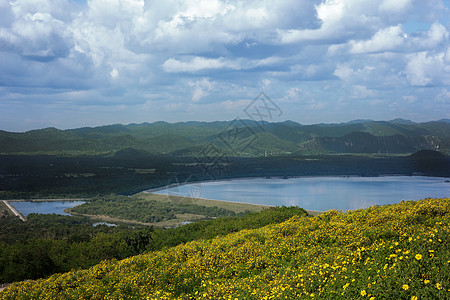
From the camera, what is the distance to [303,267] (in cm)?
955

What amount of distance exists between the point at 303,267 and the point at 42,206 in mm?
95879

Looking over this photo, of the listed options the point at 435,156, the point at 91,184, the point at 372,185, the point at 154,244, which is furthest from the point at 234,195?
the point at 435,156

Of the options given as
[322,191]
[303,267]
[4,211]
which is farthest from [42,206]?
[303,267]

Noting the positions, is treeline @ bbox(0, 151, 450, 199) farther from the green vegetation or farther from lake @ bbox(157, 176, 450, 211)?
the green vegetation

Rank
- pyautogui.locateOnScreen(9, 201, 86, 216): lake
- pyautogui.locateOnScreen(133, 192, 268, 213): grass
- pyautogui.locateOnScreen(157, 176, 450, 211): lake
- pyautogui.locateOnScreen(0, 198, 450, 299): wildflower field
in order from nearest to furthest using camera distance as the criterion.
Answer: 1. pyautogui.locateOnScreen(0, 198, 450, 299): wildflower field
2. pyautogui.locateOnScreen(133, 192, 268, 213): grass
3. pyautogui.locateOnScreen(157, 176, 450, 211): lake
4. pyautogui.locateOnScreen(9, 201, 86, 216): lake

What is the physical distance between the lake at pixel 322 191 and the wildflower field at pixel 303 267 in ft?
200

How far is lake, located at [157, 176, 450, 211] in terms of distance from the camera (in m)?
81.1

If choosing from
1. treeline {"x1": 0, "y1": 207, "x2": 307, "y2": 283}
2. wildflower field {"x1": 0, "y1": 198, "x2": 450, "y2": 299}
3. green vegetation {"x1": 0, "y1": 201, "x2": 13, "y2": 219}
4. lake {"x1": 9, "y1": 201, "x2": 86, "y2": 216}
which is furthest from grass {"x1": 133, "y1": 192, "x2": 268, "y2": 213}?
wildflower field {"x1": 0, "y1": 198, "x2": 450, "y2": 299}

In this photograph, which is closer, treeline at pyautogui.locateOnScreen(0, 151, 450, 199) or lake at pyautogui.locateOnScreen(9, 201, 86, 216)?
lake at pyautogui.locateOnScreen(9, 201, 86, 216)

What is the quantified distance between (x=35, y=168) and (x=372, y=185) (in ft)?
414

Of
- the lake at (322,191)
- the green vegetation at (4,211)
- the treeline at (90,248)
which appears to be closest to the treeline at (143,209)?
the lake at (322,191)

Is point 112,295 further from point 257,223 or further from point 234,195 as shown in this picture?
point 234,195

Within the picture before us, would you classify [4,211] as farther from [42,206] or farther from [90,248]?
[90,248]

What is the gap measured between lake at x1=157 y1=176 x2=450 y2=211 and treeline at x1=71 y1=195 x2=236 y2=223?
12481 mm
